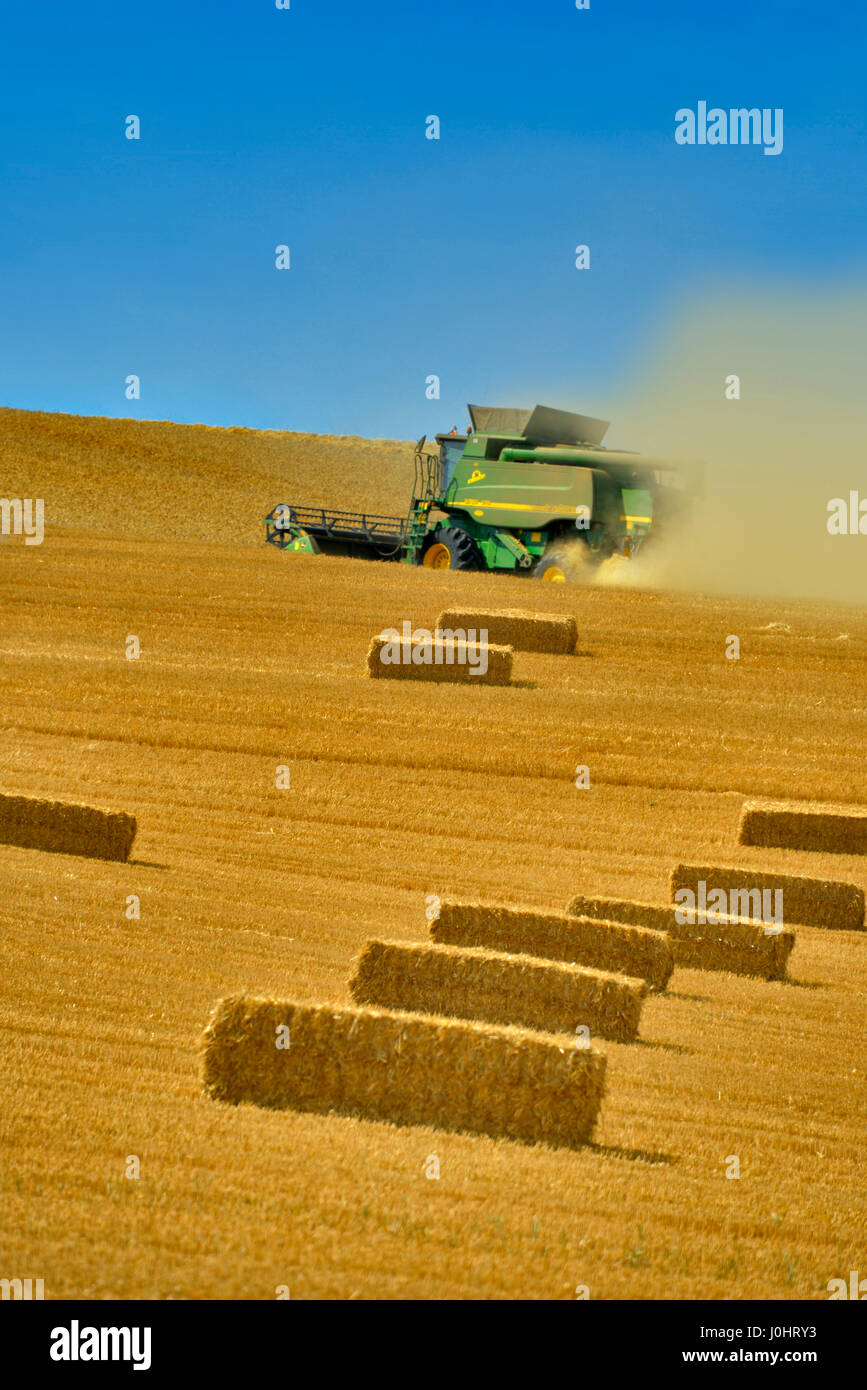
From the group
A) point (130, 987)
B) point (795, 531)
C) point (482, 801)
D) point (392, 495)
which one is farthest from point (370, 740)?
point (392, 495)

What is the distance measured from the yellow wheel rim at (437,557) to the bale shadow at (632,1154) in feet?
81.4

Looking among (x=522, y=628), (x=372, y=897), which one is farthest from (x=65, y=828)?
(x=522, y=628)

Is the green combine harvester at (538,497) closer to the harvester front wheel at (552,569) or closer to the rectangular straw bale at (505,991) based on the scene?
the harvester front wheel at (552,569)

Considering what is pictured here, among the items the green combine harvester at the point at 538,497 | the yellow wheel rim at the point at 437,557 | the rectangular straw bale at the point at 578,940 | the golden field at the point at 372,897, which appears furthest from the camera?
the yellow wheel rim at the point at 437,557

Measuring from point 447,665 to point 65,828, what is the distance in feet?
27.9

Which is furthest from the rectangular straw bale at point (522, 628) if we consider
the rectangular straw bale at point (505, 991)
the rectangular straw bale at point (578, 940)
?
the rectangular straw bale at point (505, 991)

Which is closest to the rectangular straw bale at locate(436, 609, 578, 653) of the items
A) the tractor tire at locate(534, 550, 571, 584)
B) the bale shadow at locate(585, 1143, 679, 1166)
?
the tractor tire at locate(534, 550, 571, 584)

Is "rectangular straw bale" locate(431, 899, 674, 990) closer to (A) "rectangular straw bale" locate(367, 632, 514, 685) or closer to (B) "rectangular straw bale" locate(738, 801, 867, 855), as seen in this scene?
(B) "rectangular straw bale" locate(738, 801, 867, 855)

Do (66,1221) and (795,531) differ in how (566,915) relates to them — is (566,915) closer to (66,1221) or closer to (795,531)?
(66,1221)

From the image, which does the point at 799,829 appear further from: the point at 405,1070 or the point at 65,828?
the point at 405,1070

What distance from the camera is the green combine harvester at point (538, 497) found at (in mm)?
27859

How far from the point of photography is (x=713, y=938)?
9367 millimetres

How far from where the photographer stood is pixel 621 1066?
21.5 feet

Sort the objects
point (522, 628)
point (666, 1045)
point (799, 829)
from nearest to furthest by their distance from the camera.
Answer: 1. point (666, 1045)
2. point (799, 829)
3. point (522, 628)
